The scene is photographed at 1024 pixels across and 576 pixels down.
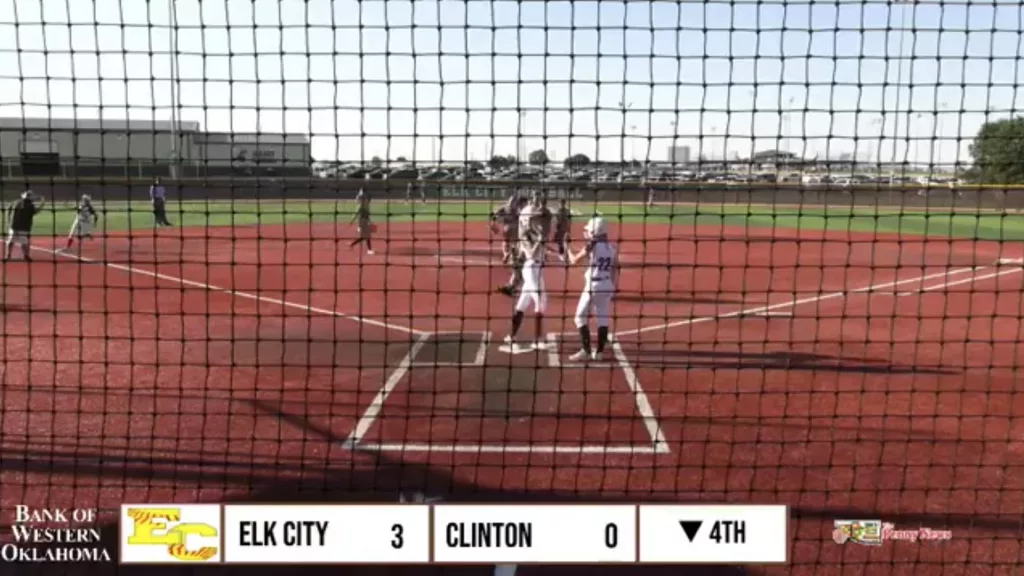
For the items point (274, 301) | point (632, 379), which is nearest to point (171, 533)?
point (632, 379)

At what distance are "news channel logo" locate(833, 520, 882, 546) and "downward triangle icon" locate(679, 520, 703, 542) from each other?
85cm

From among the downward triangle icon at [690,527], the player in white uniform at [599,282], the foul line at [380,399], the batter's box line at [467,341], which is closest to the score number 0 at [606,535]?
the downward triangle icon at [690,527]

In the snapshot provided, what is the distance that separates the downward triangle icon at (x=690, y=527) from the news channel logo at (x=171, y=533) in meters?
2.56

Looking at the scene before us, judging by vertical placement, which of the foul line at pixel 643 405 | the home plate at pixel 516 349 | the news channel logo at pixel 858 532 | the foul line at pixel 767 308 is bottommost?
the news channel logo at pixel 858 532

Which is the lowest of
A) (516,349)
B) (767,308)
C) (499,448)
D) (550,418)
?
(499,448)

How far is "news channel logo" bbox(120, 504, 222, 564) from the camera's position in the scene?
4.95 meters

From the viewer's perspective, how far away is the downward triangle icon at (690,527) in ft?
16.6

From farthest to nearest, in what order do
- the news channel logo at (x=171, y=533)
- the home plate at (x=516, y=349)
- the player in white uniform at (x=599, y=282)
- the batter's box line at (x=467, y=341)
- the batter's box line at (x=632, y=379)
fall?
the home plate at (x=516, y=349) < the player in white uniform at (x=599, y=282) < the batter's box line at (x=467, y=341) < the batter's box line at (x=632, y=379) < the news channel logo at (x=171, y=533)

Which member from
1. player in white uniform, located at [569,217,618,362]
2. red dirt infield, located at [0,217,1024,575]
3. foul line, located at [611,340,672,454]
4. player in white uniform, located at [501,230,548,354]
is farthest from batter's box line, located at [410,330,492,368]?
foul line, located at [611,340,672,454]

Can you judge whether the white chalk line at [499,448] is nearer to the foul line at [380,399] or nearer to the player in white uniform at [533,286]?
the foul line at [380,399]

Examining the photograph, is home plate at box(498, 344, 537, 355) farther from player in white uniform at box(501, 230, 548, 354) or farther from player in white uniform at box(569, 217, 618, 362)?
player in white uniform at box(569, 217, 618, 362)

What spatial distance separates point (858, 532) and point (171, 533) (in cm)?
394

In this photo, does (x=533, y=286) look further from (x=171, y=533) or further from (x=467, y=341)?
(x=171, y=533)

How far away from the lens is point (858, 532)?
5332mm
